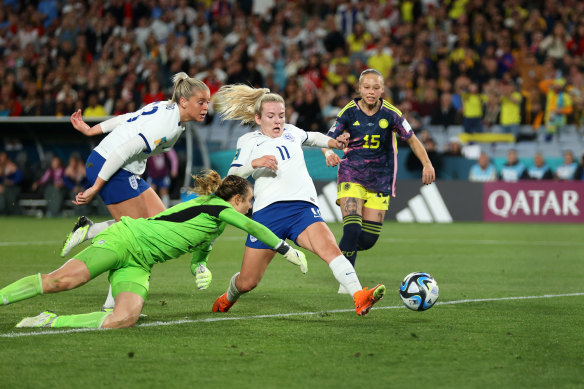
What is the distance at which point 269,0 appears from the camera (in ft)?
85.9

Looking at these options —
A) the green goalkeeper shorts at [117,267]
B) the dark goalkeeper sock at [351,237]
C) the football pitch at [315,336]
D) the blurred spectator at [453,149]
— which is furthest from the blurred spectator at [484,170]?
the green goalkeeper shorts at [117,267]

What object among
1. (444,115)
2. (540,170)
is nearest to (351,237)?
(540,170)

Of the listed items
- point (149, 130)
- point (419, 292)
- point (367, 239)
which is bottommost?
point (367, 239)

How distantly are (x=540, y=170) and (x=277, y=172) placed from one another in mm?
13801

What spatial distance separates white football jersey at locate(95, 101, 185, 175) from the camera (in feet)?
Answer: 24.6

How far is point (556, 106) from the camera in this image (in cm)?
2055

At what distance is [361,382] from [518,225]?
50.6ft

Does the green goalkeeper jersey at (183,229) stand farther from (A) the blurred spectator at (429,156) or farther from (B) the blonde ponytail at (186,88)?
(A) the blurred spectator at (429,156)

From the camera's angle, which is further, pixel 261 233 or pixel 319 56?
pixel 319 56

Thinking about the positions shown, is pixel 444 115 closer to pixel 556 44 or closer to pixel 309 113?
pixel 309 113

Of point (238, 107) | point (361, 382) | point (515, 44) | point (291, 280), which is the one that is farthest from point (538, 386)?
point (515, 44)

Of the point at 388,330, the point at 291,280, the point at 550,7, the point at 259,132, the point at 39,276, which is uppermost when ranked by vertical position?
the point at 550,7

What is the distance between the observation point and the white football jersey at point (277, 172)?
7.38 metres

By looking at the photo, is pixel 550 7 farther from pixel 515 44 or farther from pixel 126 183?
pixel 126 183
